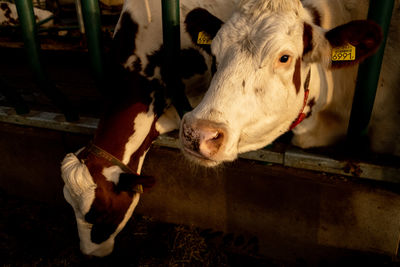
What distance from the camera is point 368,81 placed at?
1533 mm

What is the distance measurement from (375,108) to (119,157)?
5.19 feet

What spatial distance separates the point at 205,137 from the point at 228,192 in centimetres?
101

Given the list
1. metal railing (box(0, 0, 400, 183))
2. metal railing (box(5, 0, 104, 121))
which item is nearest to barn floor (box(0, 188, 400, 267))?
metal railing (box(0, 0, 400, 183))

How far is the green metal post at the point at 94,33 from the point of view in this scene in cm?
183

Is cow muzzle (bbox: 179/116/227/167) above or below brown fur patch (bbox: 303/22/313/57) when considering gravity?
below

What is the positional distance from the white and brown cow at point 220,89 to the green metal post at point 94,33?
12 cm

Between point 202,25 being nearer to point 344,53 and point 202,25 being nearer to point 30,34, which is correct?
point 344,53

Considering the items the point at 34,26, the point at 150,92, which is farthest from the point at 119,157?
the point at 34,26

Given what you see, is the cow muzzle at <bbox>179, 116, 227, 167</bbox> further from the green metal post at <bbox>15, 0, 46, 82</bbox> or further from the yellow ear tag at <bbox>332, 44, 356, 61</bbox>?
the green metal post at <bbox>15, 0, 46, 82</bbox>

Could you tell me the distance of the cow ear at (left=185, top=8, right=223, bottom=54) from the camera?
1.68m

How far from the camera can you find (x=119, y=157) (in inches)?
74.2

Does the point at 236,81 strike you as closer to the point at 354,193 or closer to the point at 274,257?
the point at 354,193

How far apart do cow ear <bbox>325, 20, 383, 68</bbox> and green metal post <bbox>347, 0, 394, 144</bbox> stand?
115 millimetres

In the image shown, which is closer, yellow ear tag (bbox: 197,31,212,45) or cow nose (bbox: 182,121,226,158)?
cow nose (bbox: 182,121,226,158)
